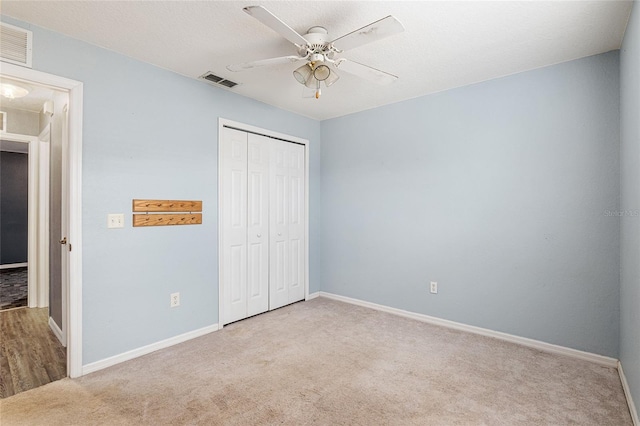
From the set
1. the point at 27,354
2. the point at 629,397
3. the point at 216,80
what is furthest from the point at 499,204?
the point at 27,354

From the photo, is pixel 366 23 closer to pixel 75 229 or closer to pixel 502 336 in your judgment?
pixel 75 229

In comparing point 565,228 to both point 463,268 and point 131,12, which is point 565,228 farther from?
point 131,12

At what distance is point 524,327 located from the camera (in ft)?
9.33

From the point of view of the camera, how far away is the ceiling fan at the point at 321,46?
64.5 inches

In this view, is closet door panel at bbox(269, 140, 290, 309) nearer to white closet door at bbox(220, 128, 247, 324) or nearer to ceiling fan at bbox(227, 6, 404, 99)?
white closet door at bbox(220, 128, 247, 324)

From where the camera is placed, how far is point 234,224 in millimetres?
3430

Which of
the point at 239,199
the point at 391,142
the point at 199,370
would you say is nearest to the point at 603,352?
the point at 391,142

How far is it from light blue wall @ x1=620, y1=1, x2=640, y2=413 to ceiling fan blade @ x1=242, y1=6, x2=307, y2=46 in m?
1.87

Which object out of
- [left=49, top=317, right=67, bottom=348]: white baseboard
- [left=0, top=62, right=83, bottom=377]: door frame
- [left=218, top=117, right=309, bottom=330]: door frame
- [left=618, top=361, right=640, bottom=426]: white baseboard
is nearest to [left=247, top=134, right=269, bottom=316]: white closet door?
[left=218, top=117, right=309, bottom=330]: door frame

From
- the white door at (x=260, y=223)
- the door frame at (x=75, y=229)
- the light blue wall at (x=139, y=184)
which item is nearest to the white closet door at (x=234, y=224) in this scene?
the white door at (x=260, y=223)

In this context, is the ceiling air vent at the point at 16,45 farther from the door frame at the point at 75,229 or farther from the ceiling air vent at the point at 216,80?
the ceiling air vent at the point at 216,80

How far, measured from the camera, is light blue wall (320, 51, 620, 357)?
99.2 inches

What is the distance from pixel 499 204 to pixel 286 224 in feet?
7.76

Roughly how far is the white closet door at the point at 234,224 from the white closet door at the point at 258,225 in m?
0.07
